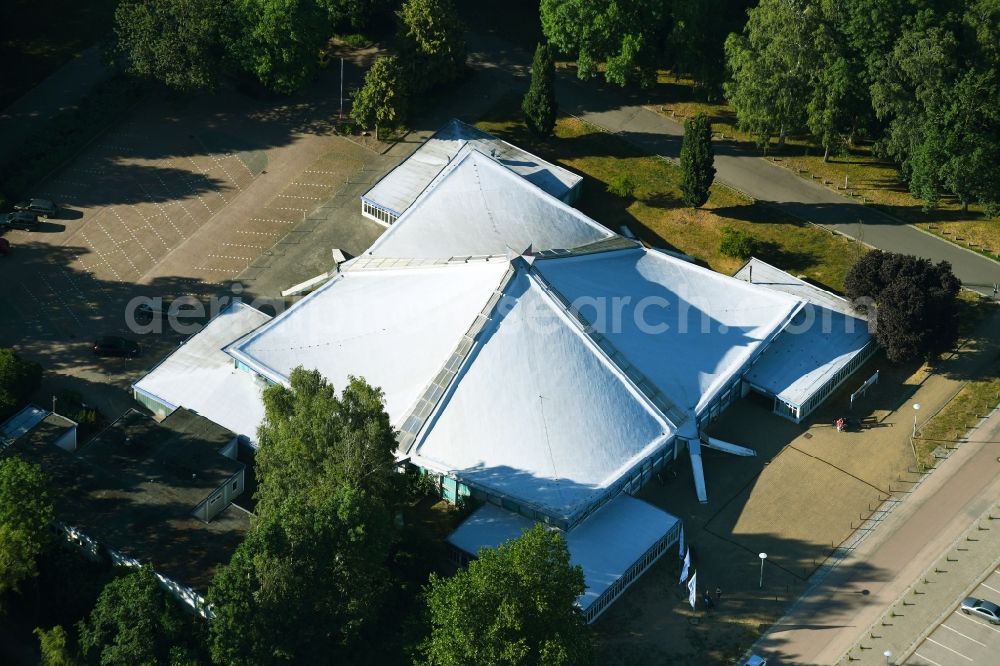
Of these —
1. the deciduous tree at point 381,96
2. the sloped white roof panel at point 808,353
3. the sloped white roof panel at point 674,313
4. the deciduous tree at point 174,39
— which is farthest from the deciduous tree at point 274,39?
the sloped white roof panel at point 808,353

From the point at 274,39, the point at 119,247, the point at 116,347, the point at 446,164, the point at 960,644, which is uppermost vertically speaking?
the point at 274,39

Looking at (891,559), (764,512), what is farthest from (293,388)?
(891,559)

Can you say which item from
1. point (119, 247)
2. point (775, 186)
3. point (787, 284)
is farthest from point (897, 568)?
point (119, 247)

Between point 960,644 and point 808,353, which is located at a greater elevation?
point 808,353

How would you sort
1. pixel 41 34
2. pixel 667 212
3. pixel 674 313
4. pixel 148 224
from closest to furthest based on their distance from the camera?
pixel 674 313, pixel 148 224, pixel 667 212, pixel 41 34

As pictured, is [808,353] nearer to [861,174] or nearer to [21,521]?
[861,174]
